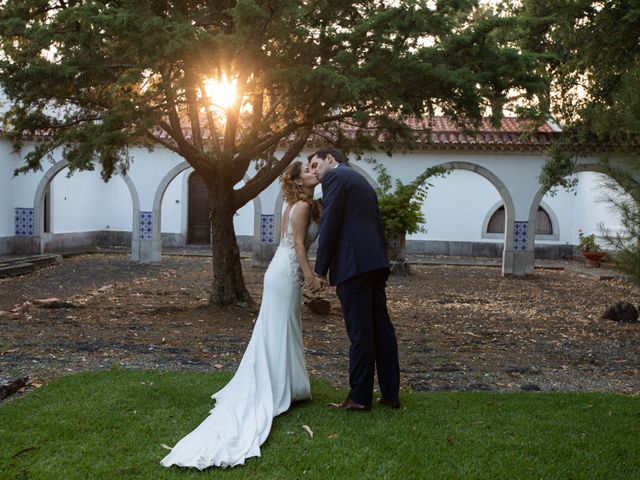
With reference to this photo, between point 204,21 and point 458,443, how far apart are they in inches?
241

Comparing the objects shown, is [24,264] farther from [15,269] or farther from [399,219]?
[399,219]

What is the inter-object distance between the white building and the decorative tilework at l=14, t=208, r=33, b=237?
3cm

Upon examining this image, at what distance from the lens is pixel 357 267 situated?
4.43 m

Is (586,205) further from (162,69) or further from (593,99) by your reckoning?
(162,69)

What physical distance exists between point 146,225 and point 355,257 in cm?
1526

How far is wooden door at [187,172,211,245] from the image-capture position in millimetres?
24000

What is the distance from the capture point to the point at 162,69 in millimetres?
7844

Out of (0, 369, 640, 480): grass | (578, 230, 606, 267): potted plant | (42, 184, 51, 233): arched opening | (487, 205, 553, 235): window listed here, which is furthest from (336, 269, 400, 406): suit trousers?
(487, 205, 553, 235): window

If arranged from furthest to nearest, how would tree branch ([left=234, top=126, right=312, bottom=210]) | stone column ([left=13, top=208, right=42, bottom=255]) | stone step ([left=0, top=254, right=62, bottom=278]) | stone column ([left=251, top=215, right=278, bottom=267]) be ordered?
stone column ([left=13, top=208, right=42, bottom=255]) → stone column ([left=251, top=215, right=278, bottom=267]) → stone step ([left=0, top=254, right=62, bottom=278]) → tree branch ([left=234, top=126, right=312, bottom=210])

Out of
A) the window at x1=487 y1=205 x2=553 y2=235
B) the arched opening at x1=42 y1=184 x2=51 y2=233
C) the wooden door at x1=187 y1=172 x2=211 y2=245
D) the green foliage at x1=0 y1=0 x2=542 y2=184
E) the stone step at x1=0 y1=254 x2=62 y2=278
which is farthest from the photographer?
the wooden door at x1=187 y1=172 x2=211 y2=245

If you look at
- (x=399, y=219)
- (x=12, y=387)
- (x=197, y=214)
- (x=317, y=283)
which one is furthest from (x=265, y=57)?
(x=197, y=214)

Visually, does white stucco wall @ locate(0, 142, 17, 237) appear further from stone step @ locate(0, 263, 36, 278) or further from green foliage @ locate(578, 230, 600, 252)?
green foliage @ locate(578, 230, 600, 252)

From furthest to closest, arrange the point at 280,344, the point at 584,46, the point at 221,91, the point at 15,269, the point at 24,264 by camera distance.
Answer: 1. the point at 24,264
2. the point at 15,269
3. the point at 584,46
4. the point at 221,91
5. the point at 280,344

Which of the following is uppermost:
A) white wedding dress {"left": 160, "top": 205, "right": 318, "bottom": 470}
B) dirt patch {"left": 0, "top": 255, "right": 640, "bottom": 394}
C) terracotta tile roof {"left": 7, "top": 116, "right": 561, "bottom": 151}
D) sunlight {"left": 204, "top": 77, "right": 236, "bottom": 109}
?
terracotta tile roof {"left": 7, "top": 116, "right": 561, "bottom": 151}
